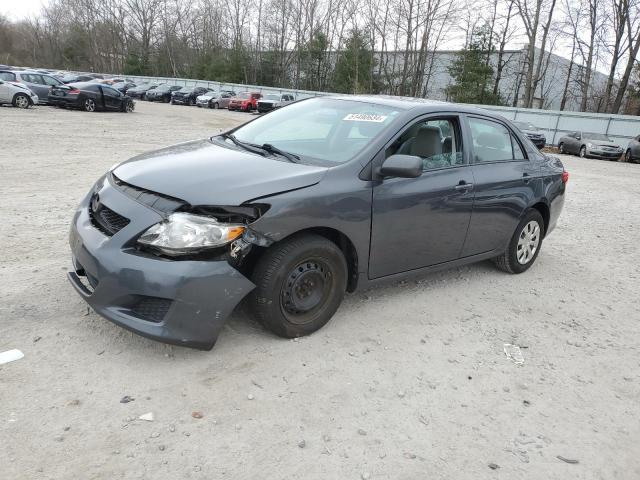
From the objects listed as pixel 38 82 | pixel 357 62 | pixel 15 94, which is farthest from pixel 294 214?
pixel 357 62

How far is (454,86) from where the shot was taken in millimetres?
41500

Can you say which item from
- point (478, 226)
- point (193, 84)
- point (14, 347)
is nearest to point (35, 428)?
point (14, 347)

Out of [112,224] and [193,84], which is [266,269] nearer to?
[112,224]

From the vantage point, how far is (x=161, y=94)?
4156 cm

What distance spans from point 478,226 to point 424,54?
1764 inches

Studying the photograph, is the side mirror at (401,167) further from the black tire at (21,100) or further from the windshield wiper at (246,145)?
the black tire at (21,100)

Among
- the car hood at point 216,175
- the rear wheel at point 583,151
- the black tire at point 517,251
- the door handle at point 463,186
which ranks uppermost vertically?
the car hood at point 216,175

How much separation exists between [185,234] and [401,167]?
1539 mm

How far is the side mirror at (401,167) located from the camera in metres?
3.47

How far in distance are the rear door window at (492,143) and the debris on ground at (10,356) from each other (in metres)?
3.79

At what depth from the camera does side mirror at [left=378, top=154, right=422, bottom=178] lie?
3.47 m

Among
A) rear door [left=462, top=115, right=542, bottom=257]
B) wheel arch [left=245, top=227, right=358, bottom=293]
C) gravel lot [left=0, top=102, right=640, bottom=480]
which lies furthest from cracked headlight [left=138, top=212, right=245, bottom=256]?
rear door [left=462, top=115, right=542, bottom=257]

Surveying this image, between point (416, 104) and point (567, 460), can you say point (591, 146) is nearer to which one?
Result: point (416, 104)

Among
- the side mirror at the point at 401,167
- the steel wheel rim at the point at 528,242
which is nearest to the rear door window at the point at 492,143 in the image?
the steel wheel rim at the point at 528,242
